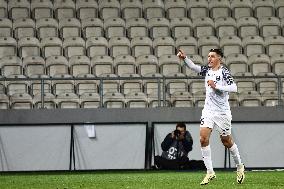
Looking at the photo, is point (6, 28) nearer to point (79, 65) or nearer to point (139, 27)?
point (79, 65)

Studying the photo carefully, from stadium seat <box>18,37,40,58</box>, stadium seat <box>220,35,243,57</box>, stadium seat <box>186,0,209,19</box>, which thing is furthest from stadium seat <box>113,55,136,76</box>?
stadium seat <box>186,0,209,19</box>

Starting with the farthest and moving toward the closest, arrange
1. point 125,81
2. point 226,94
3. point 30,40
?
point 30,40
point 125,81
point 226,94

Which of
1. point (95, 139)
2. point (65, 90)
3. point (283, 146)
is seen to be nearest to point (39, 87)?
point (65, 90)

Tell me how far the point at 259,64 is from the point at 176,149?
454 cm

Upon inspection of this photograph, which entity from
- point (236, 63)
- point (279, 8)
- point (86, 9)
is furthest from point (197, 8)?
point (86, 9)

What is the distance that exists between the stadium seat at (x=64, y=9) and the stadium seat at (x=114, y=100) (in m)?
4.16

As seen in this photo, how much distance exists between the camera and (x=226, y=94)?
13984 millimetres

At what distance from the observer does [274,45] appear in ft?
79.2

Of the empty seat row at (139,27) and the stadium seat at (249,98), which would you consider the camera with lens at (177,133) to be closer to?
the stadium seat at (249,98)

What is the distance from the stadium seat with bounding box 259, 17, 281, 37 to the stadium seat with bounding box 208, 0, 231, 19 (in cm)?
118

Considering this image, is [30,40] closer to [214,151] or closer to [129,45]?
[129,45]

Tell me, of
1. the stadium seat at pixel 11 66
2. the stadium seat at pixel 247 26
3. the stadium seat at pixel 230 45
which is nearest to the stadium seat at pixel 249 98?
the stadium seat at pixel 230 45

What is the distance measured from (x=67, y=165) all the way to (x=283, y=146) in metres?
5.39

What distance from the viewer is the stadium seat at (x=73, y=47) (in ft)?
76.8
